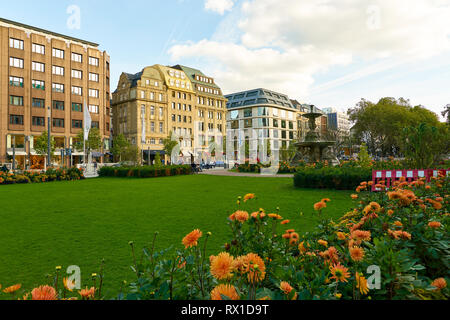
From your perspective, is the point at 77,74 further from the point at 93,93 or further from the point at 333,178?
the point at 333,178

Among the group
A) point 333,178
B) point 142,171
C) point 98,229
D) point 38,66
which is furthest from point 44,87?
point 98,229

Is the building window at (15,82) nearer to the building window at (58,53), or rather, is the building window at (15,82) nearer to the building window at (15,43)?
the building window at (15,43)

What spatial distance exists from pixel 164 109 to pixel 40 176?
46779 millimetres

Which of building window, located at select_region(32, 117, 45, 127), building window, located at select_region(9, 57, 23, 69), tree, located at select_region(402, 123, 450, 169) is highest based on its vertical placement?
building window, located at select_region(9, 57, 23, 69)

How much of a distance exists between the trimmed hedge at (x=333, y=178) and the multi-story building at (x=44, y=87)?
43.7m

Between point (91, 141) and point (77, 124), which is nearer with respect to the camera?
point (91, 141)

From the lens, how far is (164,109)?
2640 inches

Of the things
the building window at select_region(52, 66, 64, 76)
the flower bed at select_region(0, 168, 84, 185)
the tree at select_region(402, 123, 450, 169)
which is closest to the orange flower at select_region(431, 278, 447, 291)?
the tree at select_region(402, 123, 450, 169)

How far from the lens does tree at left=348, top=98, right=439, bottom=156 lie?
2120 inches

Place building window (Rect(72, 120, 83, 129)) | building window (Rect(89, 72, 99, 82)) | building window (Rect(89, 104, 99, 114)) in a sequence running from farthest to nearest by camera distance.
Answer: building window (Rect(89, 72, 99, 82))
building window (Rect(89, 104, 99, 114))
building window (Rect(72, 120, 83, 129))

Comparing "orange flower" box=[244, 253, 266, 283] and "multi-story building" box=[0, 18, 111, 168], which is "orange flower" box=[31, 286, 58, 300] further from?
"multi-story building" box=[0, 18, 111, 168]

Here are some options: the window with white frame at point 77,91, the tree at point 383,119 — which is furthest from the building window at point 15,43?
the tree at point 383,119

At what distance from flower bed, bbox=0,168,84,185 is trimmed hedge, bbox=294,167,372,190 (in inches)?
756

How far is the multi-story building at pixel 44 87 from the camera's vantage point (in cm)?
4612
